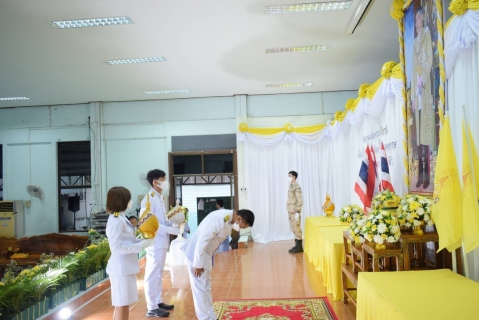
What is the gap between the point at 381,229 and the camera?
346 cm

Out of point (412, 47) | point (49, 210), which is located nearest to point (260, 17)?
point (412, 47)

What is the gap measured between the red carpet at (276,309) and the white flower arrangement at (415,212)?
4.44ft

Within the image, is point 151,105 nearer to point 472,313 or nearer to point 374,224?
point 374,224

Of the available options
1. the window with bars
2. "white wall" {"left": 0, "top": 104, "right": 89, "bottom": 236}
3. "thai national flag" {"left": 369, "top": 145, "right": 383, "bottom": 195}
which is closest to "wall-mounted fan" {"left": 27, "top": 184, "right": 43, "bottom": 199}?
"white wall" {"left": 0, "top": 104, "right": 89, "bottom": 236}

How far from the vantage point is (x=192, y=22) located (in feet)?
18.0

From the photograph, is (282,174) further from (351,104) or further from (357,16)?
(357,16)

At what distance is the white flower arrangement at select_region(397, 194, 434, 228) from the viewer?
348 cm

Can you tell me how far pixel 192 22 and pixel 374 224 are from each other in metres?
3.55

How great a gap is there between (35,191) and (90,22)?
6.50m

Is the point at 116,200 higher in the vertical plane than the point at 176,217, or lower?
higher

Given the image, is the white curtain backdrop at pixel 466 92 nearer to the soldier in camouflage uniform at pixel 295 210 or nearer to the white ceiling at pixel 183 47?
the white ceiling at pixel 183 47

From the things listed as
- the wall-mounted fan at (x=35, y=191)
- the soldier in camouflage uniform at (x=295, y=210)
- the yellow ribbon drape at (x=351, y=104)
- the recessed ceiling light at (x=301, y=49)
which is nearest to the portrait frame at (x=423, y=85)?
the yellow ribbon drape at (x=351, y=104)

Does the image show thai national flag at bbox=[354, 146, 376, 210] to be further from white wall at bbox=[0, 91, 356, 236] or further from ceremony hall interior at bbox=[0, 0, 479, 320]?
white wall at bbox=[0, 91, 356, 236]

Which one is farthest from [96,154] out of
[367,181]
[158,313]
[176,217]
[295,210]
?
[367,181]
